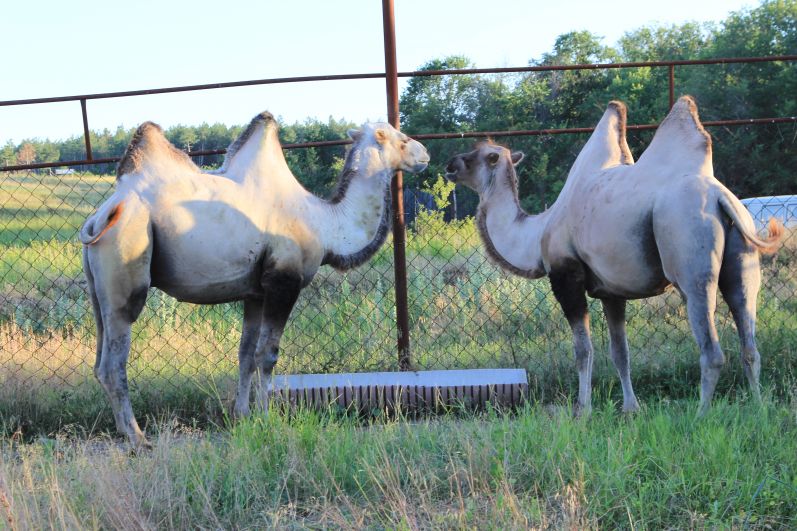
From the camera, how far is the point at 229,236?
529cm

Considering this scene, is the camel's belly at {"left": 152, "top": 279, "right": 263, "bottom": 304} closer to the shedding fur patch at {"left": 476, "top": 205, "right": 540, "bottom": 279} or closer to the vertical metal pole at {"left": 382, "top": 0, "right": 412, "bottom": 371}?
the vertical metal pole at {"left": 382, "top": 0, "right": 412, "bottom": 371}

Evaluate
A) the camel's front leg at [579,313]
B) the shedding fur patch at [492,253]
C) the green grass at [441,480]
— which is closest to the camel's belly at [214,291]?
the green grass at [441,480]

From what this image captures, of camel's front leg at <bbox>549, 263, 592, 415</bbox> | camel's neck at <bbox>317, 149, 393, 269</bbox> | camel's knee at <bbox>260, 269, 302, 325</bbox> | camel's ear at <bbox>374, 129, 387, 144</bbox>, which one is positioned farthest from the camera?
camel's ear at <bbox>374, 129, 387, 144</bbox>

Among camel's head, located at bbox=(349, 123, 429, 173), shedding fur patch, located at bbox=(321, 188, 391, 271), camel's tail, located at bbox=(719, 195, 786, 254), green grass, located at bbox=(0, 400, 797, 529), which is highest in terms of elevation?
camel's head, located at bbox=(349, 123, 429, 173)

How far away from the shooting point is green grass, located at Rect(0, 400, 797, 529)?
3475 millimetres

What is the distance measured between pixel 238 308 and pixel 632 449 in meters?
6.98

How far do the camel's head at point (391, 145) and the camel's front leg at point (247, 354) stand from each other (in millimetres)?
1446

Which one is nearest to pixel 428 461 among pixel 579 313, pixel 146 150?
pixel 579 313

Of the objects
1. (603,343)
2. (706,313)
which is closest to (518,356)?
(603,343)

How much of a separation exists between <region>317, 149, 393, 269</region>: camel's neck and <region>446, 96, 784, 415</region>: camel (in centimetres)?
→ 93

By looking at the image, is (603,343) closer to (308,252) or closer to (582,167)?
(582,167)

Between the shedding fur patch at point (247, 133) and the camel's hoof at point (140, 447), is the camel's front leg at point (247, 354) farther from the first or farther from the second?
the shedding fur patch at point (247, 133)

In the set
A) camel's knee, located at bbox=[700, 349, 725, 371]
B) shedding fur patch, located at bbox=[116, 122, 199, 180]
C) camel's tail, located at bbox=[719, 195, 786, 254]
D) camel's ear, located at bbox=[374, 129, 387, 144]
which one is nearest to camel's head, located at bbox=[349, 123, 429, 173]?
camel's ear, located at bbox=[374, 129, 387, 144]

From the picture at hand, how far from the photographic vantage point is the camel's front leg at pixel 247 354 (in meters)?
5.62
